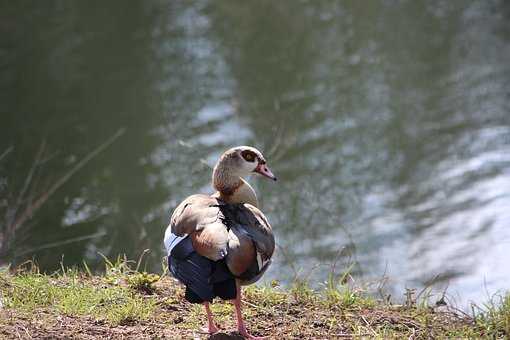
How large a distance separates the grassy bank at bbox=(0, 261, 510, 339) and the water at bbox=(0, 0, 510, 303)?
2564mm

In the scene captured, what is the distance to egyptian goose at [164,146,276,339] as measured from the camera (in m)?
4.87

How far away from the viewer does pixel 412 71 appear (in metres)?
15.0

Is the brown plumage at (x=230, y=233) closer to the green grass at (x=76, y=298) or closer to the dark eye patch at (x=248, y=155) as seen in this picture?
the dark eye patch at (x=248, y=155)

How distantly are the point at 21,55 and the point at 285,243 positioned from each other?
7.30 meters

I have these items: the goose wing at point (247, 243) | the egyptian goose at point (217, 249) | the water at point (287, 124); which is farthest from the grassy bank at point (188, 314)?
the water at point (287, 124)

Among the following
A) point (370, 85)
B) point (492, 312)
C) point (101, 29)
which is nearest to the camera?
point (492, 312)

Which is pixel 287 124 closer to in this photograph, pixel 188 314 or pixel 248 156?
pixel 248 156

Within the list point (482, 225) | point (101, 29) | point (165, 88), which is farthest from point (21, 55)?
point (482, 225)

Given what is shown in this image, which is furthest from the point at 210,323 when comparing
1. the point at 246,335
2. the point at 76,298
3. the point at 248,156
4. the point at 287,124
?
the point at 287,124

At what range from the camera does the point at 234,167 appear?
19.5 ft

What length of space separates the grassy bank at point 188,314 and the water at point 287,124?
256 centimetres

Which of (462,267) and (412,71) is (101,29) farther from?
(462,267)

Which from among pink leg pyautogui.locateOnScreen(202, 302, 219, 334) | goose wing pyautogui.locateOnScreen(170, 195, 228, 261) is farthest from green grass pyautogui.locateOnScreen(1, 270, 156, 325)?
goose wing pyautogui.locateOnScreen(170, 195, 228, 261)

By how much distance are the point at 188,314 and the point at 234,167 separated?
3.16 ft
